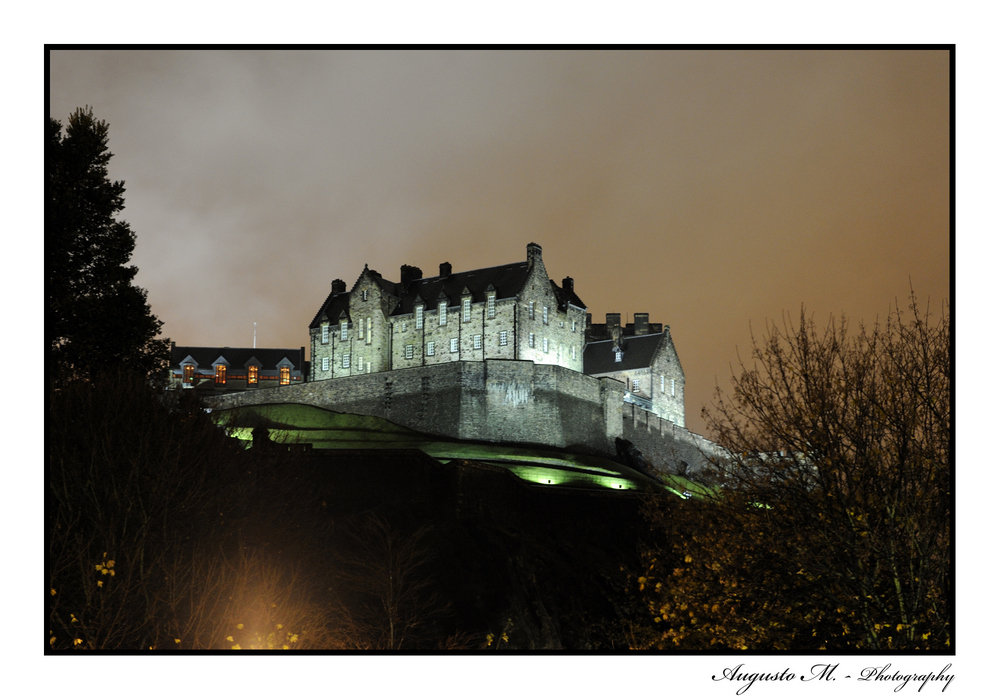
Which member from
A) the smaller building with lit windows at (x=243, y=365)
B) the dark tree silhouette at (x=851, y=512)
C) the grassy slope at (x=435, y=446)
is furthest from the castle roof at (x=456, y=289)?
the dark tree silhouette at (x=851, y=512)

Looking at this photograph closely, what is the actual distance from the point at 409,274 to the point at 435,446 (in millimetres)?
18906

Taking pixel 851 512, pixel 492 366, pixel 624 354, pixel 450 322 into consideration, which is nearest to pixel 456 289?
pixel 450 322

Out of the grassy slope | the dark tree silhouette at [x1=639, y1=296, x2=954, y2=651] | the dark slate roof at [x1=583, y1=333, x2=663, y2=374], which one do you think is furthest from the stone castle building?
the dark tree silhouette at [x1=639, y1=296, x2=954, y2=651]

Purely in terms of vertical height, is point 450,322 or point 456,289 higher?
point 456,289

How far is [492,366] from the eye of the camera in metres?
54.5

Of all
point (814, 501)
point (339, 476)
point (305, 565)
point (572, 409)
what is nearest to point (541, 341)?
point (572, 409)

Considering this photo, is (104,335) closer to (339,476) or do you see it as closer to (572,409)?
(339,476)

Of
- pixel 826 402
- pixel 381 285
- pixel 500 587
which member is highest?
pixel 381 285

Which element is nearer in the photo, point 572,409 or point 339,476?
point 339,476

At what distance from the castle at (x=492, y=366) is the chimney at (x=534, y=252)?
11cm

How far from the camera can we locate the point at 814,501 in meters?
16.1

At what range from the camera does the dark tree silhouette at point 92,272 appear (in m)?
27.3

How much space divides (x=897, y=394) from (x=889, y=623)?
3.49 meters

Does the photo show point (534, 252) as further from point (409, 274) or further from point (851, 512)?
point (851, 512)
